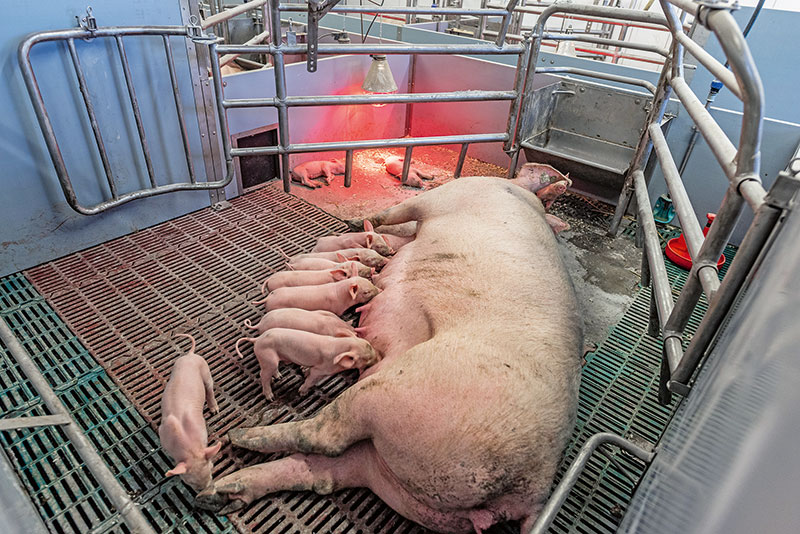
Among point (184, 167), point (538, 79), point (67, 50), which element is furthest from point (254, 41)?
point (538, 79)

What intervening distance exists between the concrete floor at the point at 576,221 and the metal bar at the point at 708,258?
1.15m

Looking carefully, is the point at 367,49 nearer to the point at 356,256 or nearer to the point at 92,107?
the point at 356,256

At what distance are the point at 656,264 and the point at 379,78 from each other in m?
3.18

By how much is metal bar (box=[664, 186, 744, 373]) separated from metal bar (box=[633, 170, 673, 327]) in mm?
123

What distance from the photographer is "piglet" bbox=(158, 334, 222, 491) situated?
1858mm

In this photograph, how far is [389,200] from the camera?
14.6 ft

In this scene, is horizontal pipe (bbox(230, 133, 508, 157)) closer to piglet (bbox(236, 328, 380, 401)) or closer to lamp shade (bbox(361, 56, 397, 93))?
lamp shade (bbox(361, 56, 397, 93))

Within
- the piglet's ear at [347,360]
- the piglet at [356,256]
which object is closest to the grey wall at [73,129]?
the piglet at [356,256]

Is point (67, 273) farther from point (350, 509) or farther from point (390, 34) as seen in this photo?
point (390, 34)

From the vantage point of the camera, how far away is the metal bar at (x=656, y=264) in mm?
2033

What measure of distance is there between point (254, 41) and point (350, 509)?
3782 mm

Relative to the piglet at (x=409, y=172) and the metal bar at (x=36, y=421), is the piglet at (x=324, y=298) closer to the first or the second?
the metal bar at (x=36, y=421)

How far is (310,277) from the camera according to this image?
2.85 metres

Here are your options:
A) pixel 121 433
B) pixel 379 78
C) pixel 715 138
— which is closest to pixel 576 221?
Answer: pixel 379 78
